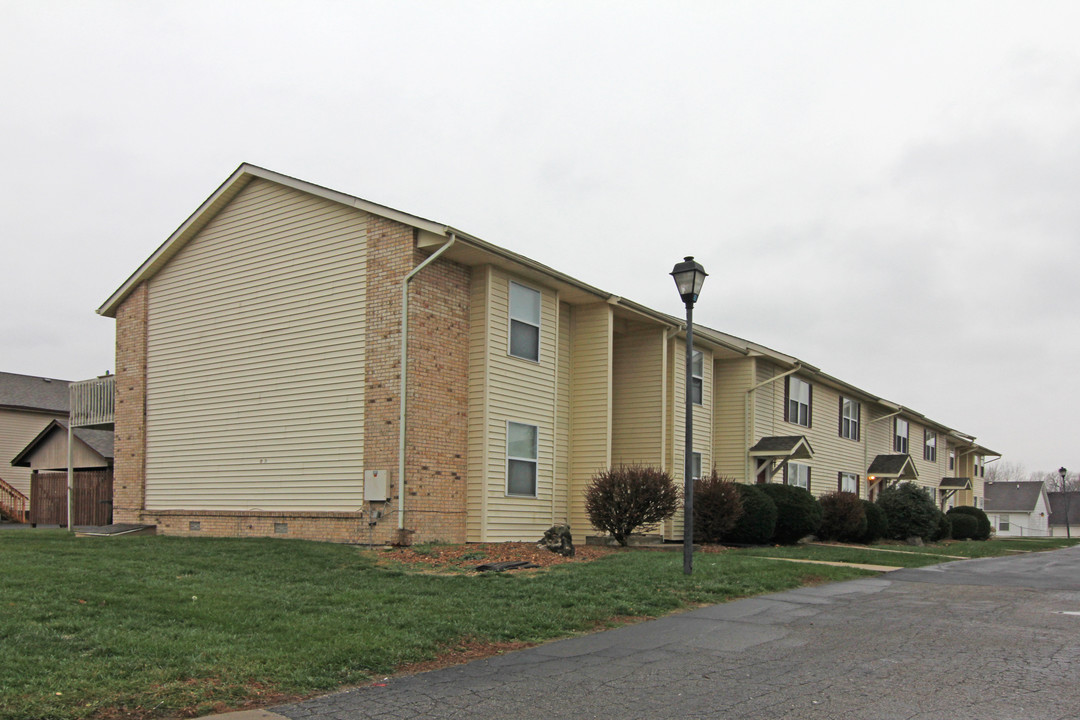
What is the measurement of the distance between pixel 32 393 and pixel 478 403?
3086cm

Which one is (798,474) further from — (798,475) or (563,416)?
(563,416)

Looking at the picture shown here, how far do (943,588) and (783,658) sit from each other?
6.46 metres

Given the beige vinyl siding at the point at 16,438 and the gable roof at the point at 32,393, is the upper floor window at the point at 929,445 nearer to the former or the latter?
the beige vinyl siding at the point at 16,438

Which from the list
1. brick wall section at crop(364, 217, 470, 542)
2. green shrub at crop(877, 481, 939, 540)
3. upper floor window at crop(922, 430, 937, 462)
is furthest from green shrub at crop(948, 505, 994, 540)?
brick wall section at crop(364, 217, 470, 542)

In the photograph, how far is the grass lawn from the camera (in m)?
6.00

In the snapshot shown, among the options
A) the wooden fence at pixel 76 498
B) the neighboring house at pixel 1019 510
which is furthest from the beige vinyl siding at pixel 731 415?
the neighboring house at pixel 1019 510

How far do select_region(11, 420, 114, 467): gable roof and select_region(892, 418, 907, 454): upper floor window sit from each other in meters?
30.6

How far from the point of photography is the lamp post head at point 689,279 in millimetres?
12312

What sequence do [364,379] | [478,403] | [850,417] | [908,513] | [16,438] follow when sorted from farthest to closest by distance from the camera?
[16,438], [850,417], [908,513], [478,403], [364,379]

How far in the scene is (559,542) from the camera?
51.6ft

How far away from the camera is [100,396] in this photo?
22.6m

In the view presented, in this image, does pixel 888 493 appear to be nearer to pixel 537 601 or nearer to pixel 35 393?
pixel 537 601

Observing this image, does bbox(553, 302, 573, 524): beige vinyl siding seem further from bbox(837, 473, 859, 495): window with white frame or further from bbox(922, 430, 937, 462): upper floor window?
bbox(922, 430, 937, 462): upper floor window

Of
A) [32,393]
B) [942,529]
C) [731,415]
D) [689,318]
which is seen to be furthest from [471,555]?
[32,393]
